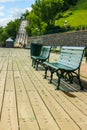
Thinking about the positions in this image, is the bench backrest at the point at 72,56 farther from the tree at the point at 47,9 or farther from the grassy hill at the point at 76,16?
the grassy hill at the point at 76,16

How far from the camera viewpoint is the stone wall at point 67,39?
4428 cm

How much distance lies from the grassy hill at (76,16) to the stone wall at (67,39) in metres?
23.6

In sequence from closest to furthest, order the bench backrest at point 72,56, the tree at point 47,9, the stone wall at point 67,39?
the bench backrest at point 72,56 → the stone wall at point 67,39 → the tree at point 47,9

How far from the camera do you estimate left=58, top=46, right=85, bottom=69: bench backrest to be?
29.4 ft

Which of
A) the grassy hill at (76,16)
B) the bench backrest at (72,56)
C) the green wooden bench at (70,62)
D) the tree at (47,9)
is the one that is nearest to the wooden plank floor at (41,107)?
the green wooden bench at (70,62)

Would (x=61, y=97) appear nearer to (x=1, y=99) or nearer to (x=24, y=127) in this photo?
(x=1, y=99)

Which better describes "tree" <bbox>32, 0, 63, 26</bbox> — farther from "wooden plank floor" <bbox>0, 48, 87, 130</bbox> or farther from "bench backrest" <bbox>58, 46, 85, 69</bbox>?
"wooden plank floor" <bbox>0, 48, 87, 130</bbox>

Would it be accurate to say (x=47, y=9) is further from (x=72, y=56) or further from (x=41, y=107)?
(x=41, y=107)

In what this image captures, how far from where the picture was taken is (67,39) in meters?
50.8

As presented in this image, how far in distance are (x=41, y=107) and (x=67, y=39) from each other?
44.3 meters

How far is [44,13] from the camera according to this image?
243 feet

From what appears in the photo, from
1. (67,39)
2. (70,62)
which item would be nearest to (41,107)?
(70,62)

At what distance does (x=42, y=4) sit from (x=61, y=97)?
67953mm

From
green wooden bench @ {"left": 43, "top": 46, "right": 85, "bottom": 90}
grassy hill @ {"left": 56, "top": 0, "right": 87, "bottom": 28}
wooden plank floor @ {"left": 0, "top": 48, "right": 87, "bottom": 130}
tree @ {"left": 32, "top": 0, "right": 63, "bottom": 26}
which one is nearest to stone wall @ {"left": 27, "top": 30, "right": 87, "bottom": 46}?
tree @ {"left": 32, "top": 0, "right": 63, "bottom": 26}
